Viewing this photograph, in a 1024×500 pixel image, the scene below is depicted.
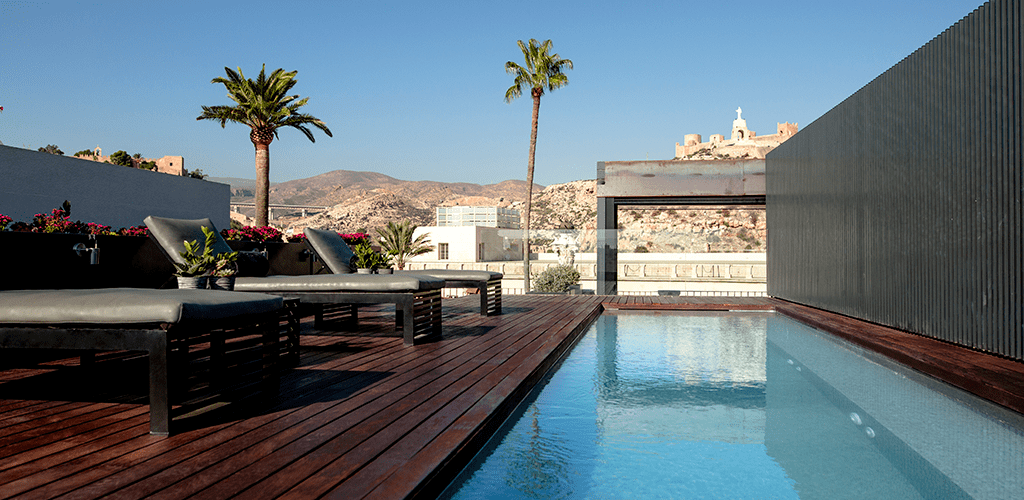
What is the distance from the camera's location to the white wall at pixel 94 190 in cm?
1825

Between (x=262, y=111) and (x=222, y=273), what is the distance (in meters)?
19.1

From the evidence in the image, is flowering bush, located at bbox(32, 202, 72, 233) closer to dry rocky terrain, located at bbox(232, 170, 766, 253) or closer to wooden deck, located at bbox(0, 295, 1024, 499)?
wooden deck, located at bbox(0, 295, 1024, 499)

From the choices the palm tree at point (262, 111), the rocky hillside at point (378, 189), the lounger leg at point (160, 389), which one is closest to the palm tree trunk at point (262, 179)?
the palm tree at point (262, 111)

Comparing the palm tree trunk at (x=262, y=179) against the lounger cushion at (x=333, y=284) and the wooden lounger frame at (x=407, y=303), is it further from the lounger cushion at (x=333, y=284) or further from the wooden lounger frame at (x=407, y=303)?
the lounger cushion at (x=333, y=284)

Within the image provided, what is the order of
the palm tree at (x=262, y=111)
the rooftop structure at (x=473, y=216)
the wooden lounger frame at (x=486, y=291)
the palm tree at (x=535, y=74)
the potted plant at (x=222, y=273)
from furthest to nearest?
the rooftop structure at (x=473, y=216)
the palm tree at (x=262, y=111)
the palm tree at (x=535, y=74)
the wooden lounger frame at (x=486, y=291)
the potted plant at (x=222, y=273)

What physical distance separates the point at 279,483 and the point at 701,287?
44.1 ft

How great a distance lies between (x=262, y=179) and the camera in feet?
70.0

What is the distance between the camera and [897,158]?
650 cm

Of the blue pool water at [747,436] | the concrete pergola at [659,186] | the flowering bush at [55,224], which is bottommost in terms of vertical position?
the blue pool water at [747,436]

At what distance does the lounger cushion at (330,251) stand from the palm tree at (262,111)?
54.9 feet

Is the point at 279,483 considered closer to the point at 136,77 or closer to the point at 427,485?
the point at 427,485

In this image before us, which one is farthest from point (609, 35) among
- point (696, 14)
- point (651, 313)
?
point (651, 313)

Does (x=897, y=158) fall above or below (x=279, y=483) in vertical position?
above

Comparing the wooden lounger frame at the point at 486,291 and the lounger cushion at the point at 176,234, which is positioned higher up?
the lounger cushion at the point at 176,234
